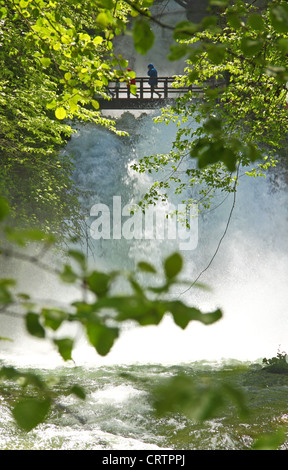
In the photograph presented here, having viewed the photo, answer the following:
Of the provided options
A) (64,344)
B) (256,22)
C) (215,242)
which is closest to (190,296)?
(215,242)

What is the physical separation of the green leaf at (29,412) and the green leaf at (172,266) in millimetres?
364

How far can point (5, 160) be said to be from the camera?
10469 mm

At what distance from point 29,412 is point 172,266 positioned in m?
0.38

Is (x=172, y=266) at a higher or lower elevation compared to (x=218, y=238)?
lower

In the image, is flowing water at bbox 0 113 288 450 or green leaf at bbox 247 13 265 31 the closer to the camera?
green leaf at bbox 247 13 265 31

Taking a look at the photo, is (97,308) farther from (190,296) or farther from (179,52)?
(190,296)

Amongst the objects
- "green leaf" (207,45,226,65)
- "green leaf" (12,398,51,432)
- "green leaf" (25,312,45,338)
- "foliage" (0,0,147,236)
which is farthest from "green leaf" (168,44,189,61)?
"foliage" (0,0,147,236)

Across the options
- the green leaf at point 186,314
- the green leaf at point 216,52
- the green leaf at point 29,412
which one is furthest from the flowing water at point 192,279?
the green leaf at point 186,314

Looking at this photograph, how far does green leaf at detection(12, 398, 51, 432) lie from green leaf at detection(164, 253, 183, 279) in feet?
1.19

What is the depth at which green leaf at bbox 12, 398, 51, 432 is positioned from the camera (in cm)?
77

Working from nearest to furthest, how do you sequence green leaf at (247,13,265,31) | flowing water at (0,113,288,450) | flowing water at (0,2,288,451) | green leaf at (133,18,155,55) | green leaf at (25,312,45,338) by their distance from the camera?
green leaf at (25,312,45,338), green leaf at (133,18,155,55), green leaf at (247,13,265,31), flowing water at (0,113,288,450), flowing water at (0,2,288,451)

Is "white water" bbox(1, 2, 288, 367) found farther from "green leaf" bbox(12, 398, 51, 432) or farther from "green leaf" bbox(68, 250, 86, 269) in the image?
"green leaf" bbox(68, 250, 86, 269)

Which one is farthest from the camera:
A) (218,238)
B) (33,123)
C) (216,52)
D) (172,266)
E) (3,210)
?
(218,238)

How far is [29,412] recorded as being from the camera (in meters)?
0.78
